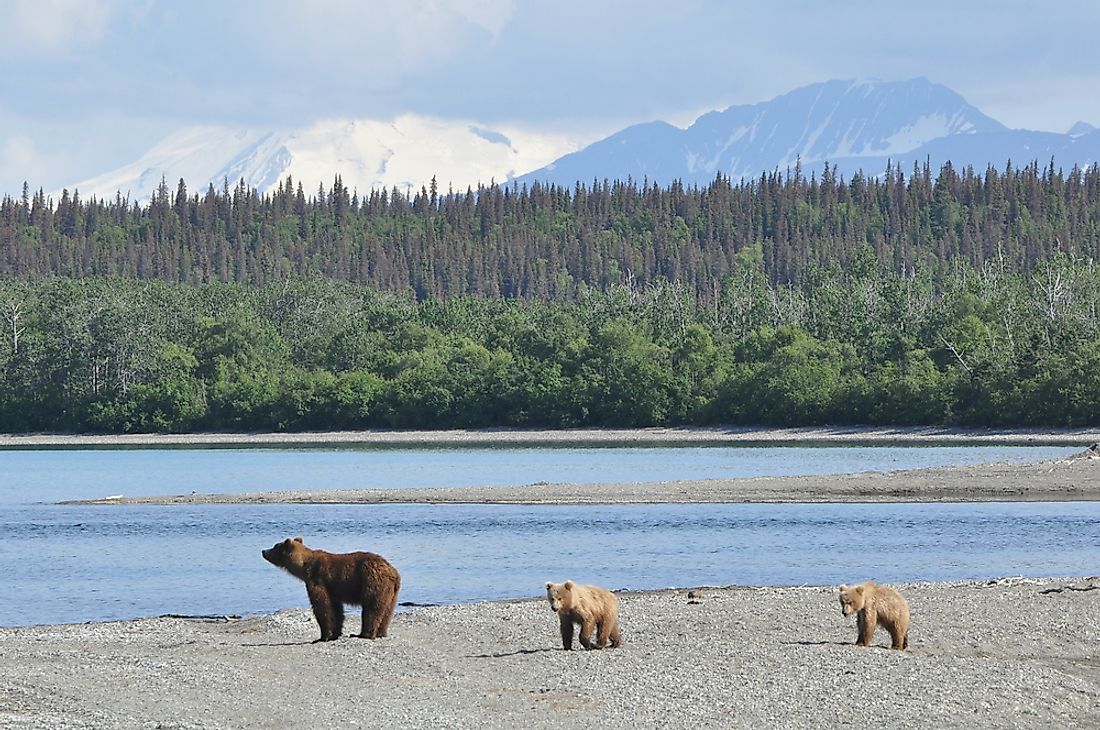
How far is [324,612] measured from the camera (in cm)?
1959

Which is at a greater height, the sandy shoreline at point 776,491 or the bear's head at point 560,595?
the bear's head at point 560,595

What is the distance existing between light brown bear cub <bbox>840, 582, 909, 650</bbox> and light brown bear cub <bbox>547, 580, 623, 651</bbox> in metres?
2.59

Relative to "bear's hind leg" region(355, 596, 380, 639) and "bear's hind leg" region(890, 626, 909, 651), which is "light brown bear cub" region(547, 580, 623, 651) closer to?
"bear's hind leg" region(355, 596, 380, 639)

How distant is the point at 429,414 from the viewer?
11819cm

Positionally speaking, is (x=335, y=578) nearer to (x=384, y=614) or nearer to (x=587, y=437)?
(x=384, y=614)

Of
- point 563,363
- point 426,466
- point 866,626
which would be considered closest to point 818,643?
point 866,626

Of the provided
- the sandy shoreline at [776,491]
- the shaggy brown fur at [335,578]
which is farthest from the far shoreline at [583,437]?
the shaggy brown fur at [335,578]

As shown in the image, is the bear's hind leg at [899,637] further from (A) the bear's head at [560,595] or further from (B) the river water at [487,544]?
(B) the river water at [487,544]

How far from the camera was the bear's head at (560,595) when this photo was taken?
58.5ft

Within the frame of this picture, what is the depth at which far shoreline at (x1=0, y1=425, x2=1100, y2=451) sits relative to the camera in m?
96.6

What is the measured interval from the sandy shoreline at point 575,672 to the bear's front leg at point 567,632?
12 cm

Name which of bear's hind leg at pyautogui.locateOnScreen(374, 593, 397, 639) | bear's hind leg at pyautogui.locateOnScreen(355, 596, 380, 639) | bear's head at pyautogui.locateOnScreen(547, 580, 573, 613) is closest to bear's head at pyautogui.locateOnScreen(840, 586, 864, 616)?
bear's head at pyautogui.locateOnScreen(547, 580, 573, 613)

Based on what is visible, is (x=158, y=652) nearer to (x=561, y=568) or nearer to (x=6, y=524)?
(x=561, y=568)

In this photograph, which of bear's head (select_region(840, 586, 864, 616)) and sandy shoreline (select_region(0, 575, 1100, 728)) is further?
bear's head (select_region(840, 586, 864, 616))
